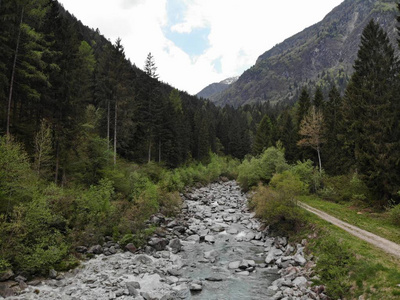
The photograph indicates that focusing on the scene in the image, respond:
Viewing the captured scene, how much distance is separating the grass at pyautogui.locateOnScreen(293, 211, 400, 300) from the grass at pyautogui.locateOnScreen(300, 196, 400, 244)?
3.15m

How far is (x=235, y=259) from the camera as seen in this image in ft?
61.7

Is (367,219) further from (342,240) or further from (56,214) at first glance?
(56,214)

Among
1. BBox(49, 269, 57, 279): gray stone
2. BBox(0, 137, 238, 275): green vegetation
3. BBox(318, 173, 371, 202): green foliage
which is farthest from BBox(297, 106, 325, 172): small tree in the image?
BBox(49, 269, 57, 279): gray stone

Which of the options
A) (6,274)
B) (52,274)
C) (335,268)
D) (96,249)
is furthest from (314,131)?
(6,274)

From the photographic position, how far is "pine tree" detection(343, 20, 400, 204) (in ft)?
76.5

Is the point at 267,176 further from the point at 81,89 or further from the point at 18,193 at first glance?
the point at 18,193

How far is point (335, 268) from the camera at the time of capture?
1255cm

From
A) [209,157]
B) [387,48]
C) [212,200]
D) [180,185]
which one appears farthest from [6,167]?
[209,157]

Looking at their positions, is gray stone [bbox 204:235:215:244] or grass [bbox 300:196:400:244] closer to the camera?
grass [bbox 300:196:400:244]

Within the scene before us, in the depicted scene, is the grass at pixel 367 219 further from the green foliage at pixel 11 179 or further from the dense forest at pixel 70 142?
the green foliage at pixel 11 179

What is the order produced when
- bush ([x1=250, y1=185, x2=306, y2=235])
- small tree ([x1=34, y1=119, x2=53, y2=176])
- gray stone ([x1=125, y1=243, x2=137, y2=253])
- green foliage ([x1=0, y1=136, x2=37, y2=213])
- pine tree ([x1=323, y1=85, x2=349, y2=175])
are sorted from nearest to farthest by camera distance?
green foliage ([x1=0, y1=136, x2=37, y2=213]) < gray stone ([x1=125, y1=243, x2=137, y2=253]) < small tree ([x1=34, y1=119, x2=53, y2=176]) < bush ([x1=250, y1=185, x2=306, y2=235]) < pine tree ([x1=323, y1=85, x2=349, y2=175])

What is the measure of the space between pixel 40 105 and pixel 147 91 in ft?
76.4

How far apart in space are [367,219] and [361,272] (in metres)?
11.6

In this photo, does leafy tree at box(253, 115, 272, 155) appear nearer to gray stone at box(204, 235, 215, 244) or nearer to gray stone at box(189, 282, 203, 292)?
gray stone at box(204, 235, 215, 244)
